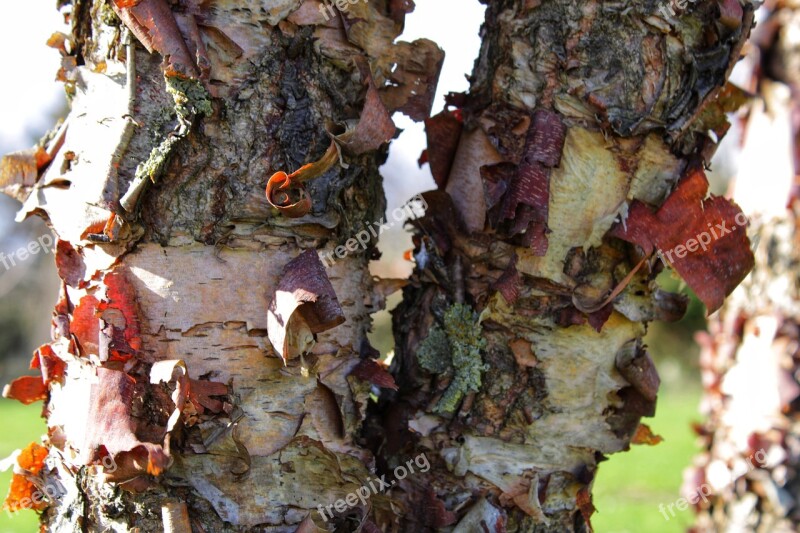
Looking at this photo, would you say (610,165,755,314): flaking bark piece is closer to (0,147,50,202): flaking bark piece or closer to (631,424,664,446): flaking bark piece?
(631,424,664,446): flaking bark piece

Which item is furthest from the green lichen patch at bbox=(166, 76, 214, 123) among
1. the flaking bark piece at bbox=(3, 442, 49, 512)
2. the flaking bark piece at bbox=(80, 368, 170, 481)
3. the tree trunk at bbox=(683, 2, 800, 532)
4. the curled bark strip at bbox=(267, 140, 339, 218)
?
the tree trunk at bbox=(683, 2, 800, 532)

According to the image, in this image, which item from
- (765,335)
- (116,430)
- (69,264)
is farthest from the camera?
(765,335)

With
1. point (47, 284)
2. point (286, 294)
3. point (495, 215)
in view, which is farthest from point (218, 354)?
point (47, 284)

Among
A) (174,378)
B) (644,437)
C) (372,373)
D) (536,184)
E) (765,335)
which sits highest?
(765,335)

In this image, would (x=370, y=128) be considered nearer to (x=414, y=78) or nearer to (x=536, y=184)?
(x=414, y=78)

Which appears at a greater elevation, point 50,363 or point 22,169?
point 22,169

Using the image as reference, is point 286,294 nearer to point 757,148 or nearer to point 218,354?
point 218,354

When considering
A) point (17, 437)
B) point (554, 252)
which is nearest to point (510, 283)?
point (554, 252)

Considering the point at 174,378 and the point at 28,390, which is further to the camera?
the point at 28,390
